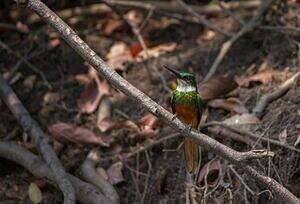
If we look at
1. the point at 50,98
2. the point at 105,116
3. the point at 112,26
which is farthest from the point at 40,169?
the point at 112,26

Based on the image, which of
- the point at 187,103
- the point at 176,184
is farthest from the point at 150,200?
the point at 187,103

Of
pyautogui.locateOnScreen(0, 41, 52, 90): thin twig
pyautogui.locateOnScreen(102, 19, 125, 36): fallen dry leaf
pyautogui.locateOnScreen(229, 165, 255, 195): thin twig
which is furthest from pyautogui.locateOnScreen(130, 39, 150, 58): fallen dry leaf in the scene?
pyautogui.locateOnScreen(229, 165, 255, 195): thin twig

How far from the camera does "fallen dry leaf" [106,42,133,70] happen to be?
4.99 m

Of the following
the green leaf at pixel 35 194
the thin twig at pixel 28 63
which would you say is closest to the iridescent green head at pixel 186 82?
the green leaf at pixel 35 194

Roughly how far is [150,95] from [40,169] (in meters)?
1.11

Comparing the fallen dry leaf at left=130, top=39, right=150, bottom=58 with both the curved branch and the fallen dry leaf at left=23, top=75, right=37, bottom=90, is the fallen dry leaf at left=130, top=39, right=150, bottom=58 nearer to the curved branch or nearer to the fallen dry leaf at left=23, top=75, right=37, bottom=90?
the fallen dry leaf at left=23, top=75, right=37, bottom=90

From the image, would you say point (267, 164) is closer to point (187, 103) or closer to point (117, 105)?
point (187, 103)

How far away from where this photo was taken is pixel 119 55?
514 centimetres

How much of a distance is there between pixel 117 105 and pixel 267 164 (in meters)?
1.46

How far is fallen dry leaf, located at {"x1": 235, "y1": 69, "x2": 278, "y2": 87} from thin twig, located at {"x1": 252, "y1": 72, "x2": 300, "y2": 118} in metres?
0.27

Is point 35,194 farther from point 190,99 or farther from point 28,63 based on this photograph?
point 28,63

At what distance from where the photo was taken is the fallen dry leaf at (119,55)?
196 inches

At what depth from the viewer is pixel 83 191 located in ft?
12.8

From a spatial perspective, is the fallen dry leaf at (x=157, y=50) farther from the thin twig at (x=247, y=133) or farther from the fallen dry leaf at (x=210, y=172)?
the fallen dry leaf at (x=210, y=172)
